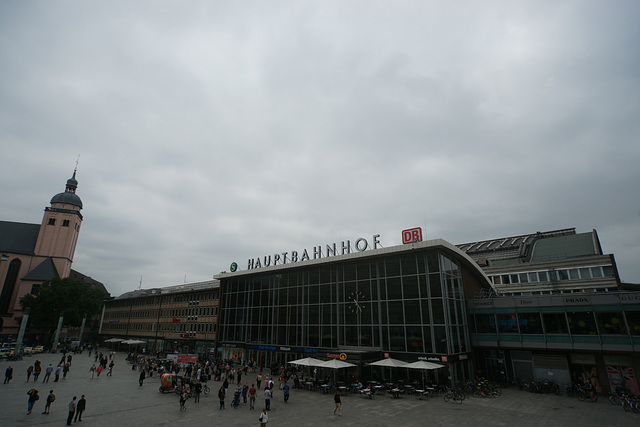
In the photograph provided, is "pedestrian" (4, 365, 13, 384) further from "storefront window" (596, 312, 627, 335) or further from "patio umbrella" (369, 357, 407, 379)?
"storefront window" (596, 312, 627, 335)

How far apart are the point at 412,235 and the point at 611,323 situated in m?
18.8

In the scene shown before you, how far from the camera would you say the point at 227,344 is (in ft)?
174

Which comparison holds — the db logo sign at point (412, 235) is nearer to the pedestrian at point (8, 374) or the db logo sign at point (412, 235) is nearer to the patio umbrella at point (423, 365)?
the patio umbrella at point (423, 365)

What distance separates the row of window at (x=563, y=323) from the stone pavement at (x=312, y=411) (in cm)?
585

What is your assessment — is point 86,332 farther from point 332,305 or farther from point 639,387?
point 639,387

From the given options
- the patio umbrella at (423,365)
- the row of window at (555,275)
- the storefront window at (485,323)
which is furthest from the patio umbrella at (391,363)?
the row of window at (555,275)

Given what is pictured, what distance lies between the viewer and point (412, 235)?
36.0 meters

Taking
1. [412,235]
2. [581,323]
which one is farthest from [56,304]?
[581,323]

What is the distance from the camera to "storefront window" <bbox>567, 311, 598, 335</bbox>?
3061 centimetres

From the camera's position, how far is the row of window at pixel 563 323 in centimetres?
2912

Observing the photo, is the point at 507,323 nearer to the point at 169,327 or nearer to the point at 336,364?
the point at 336,364

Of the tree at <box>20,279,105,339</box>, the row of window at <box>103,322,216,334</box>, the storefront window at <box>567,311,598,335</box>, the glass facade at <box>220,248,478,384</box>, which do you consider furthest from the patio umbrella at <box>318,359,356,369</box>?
the tree at <box>20,279,105,339</box>

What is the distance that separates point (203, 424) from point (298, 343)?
24.5 metres

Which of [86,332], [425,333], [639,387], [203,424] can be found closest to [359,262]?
[425,333]
